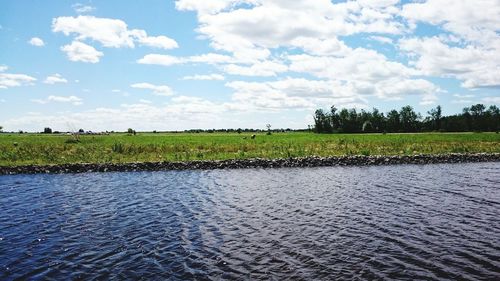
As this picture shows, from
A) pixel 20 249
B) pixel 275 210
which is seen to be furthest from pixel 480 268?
pixel 20 249

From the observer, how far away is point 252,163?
42.6 m

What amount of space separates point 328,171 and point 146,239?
82.3 ft

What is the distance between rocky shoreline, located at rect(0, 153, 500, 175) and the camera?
39.6m

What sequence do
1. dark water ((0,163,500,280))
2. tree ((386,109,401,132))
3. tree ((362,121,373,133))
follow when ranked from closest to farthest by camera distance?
dark water ((0,163,500,280)) < tree ((362,121,373,133)) < tree ((386,109,401,132))

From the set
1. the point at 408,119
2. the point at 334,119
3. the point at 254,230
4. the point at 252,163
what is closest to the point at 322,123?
the point at 334,119

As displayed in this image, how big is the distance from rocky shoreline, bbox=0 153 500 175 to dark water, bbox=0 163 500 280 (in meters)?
9.60

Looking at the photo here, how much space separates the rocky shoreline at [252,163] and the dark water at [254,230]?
9.60 metres

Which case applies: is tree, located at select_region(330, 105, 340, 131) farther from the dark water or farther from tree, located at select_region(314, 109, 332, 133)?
the dark water

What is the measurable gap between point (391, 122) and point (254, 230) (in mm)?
151214

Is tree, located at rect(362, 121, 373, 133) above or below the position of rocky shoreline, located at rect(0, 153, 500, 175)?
above

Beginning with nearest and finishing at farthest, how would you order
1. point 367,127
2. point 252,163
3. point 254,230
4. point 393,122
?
1. point 254,230
2. point 252,163
3. point 367,127
4. point 393,122

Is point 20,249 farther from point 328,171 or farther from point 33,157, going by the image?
point 33,157

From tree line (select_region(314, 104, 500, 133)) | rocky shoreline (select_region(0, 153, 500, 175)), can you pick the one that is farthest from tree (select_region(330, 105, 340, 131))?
rocky shoreline (select_region(0, 153, 500, 175))

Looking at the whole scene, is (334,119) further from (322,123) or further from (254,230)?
(254,230)
